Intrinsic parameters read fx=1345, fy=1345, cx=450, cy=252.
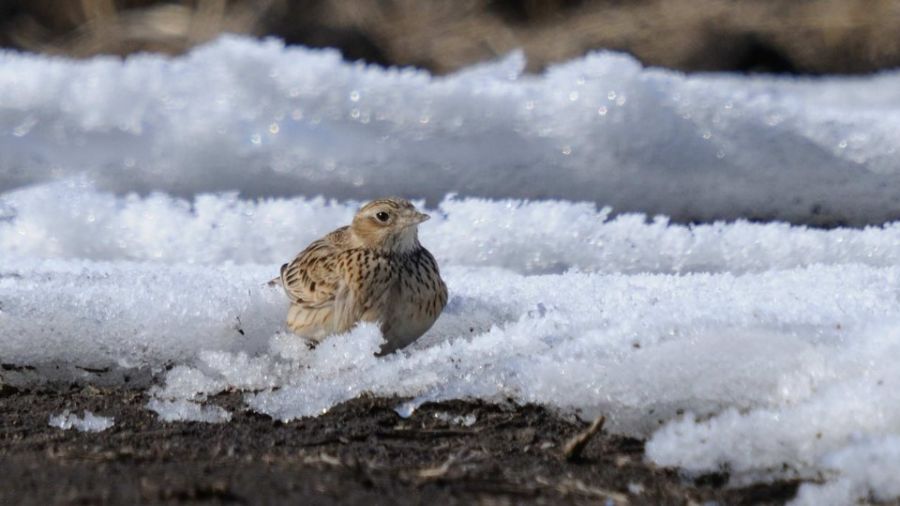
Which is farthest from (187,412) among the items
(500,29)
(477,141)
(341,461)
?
(500,29)

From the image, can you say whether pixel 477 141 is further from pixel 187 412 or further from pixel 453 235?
pixel 187 412

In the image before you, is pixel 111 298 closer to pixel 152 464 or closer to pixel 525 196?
pixel 152 464

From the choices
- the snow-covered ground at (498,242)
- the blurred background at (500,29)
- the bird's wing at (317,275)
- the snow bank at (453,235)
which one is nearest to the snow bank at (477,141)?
the snow-covered ground at (498,242)

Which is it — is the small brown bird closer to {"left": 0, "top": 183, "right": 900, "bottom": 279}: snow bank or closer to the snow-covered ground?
the snow-covered ground

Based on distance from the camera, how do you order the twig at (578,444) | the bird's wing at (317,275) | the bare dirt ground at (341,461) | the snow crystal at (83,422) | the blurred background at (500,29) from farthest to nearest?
the blurred background at (500,29)
the bird's wing at (317,275)
the snow crystal at (83,422)
the twig at (578,444)
the bare dirt ground at (341,461)

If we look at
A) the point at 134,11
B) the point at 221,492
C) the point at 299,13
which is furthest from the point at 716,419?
the point at 134,11

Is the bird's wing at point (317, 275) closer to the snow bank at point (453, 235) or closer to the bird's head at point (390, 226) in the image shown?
the bird's head at point (390, 226)

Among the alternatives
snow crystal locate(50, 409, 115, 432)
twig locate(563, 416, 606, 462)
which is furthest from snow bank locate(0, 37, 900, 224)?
twig locate(563, 416, 606, 462)
